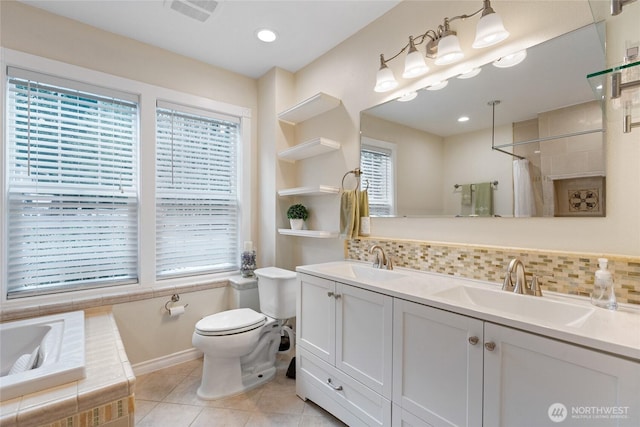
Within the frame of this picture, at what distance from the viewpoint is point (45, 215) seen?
6.58 ft

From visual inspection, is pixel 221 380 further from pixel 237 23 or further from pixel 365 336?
pixel 237 23

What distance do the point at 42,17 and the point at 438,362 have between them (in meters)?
3.22

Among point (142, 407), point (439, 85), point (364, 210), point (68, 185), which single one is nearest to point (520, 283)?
point (364, 210)

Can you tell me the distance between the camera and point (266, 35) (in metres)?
2.28

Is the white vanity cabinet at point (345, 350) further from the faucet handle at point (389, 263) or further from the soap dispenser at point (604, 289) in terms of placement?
the soap dispenser at point (604, 289)

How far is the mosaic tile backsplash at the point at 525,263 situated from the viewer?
1.11 m

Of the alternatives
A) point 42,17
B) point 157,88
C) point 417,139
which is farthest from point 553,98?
point 42,17

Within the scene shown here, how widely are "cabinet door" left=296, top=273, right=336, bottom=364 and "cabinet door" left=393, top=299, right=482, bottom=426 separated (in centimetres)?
44

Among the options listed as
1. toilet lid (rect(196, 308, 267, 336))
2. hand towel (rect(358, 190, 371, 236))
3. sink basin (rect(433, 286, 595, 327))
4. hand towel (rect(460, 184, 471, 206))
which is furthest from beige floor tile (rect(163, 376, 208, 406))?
hand towel (rect(460, 184, 471, 206))

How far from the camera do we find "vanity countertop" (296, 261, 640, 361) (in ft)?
2.72

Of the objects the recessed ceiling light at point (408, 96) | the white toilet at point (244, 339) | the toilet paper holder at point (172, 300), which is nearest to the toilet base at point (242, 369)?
the white toilet at point (244, 339)

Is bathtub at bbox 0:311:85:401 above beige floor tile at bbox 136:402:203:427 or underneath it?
above

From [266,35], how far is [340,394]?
259cm

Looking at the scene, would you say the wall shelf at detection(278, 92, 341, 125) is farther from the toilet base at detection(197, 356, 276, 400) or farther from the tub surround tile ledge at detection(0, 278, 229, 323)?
the toilet base at detection(197, 356, 276, 400)
